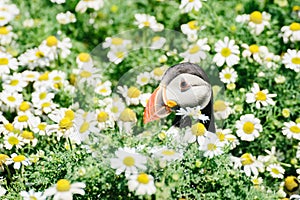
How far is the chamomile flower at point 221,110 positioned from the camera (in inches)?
94.7

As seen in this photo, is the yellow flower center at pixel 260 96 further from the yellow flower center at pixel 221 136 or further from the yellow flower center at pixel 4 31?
the yellow flower center at pixel 4 31

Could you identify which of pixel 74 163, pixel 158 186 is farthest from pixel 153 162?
pixel 74 163

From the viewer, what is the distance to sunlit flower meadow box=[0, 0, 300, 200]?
1981mm

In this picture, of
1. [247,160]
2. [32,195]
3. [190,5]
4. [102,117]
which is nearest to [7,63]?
[102,117]

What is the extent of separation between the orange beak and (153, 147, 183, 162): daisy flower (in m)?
0.21

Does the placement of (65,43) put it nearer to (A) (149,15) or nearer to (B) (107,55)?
(B) (107,55)

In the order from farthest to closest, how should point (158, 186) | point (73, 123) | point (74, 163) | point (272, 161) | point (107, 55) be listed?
point (107, 55), point (272, 161), point (73, 123), point (74, 163), point (158, 186)

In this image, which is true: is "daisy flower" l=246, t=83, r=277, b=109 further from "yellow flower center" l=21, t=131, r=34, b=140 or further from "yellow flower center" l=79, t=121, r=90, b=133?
"yellow flower center" l=21, t=131, r=34, b=140

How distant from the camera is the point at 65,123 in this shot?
218cm

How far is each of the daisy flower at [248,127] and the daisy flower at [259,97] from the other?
0.08 meters

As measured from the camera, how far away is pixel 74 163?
2018 mm

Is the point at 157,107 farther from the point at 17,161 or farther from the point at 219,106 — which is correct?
the point at 17,161

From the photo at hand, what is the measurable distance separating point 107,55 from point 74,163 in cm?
89

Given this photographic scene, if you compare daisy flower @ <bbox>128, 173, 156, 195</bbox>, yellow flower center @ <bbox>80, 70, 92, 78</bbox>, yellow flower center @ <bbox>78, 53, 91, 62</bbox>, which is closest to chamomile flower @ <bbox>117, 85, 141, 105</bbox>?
yellow flower center @ <bbox>80, 70, 92, 78</bbox>
